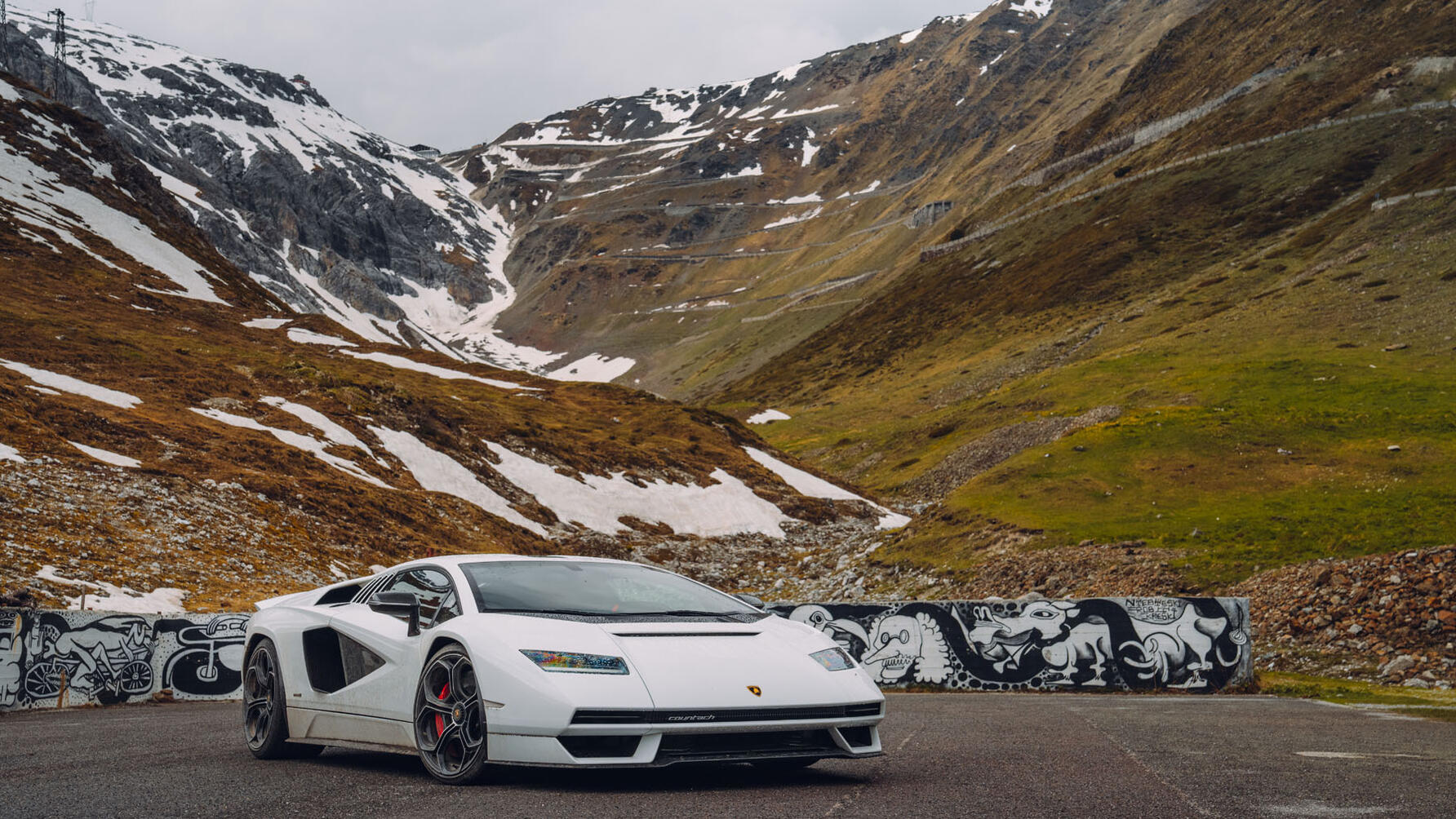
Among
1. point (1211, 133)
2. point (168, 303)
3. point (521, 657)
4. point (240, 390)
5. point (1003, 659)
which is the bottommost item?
point (1003, 659)

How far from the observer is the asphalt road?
21.5 ft

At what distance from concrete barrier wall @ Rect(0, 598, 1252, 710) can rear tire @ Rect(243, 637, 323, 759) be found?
10030 mm

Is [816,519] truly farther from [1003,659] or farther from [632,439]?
[1003,659]

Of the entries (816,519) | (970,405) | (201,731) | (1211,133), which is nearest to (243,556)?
(201,731)

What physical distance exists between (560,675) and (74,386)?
1971 inches

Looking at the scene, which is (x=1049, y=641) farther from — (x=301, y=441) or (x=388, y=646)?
(x=301, y=441)

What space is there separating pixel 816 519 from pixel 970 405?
1197 inches

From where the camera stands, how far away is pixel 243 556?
34.5 meters

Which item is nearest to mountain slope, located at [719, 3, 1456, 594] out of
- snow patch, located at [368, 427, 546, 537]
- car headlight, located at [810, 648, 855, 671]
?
snow patch, located at [368, 427, 546, 537]

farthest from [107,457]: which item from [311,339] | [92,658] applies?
[311,339]

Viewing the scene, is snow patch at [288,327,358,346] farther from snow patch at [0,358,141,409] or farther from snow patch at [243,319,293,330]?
snow patch at [0,358,141,409]

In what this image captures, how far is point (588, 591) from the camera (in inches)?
322

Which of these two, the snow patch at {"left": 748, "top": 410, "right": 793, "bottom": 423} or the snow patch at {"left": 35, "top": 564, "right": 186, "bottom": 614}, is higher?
the snow patch at {"left": 748, "top": 410, "right": 793, "bottom": 423}

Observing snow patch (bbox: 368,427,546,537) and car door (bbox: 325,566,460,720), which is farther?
snow patch (bbox: 368,427,546,537)
